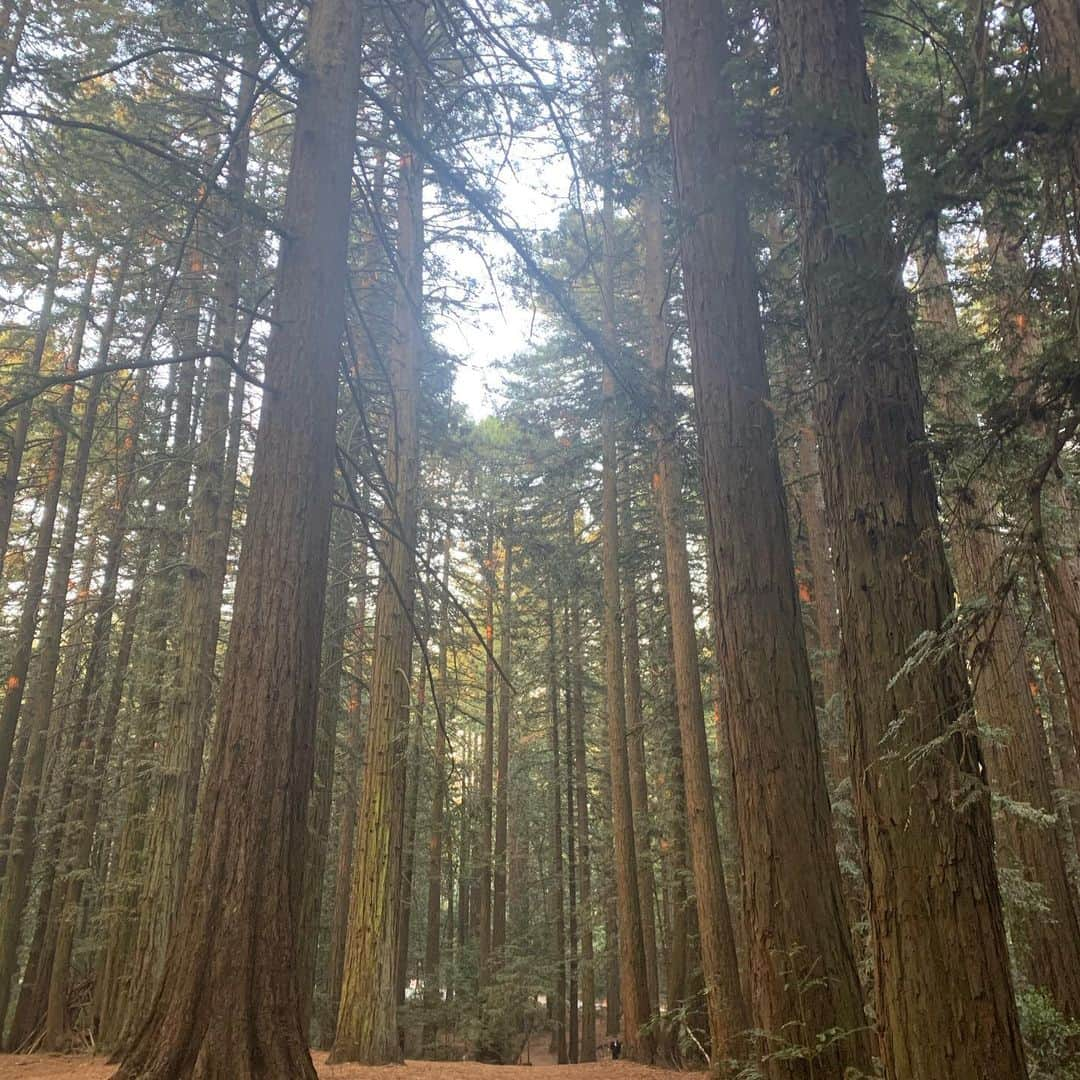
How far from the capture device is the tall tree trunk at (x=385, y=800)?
878 cm

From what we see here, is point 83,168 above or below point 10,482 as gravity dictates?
above

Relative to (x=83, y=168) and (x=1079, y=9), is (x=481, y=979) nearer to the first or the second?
(x=83, y=168)

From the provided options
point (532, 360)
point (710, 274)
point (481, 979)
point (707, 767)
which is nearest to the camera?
point (710, 274)

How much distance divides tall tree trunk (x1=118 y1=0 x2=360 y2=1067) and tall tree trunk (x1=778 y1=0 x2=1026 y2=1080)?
282 cm

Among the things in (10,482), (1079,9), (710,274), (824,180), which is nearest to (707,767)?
(710,274)

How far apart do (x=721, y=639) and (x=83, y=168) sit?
414 inches

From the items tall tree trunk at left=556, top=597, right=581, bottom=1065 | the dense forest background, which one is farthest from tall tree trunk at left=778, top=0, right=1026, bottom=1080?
tall tree trunk at left=556, top=597, right=581, bottom=1065

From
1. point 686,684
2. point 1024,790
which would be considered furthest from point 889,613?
point 686,684

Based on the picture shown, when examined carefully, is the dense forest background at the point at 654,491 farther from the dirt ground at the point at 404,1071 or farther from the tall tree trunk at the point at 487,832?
the tall tree trunk at the point at 487,832

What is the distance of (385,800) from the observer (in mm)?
9227

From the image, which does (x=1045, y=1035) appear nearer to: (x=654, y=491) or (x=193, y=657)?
(x=193, y=657)

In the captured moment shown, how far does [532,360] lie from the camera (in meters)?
21.7

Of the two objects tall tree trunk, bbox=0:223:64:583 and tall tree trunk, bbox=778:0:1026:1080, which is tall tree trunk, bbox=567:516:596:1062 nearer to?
tall tree trunk, bbox=0:223:64:583

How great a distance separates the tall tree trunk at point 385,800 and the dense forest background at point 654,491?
0.05 metres
